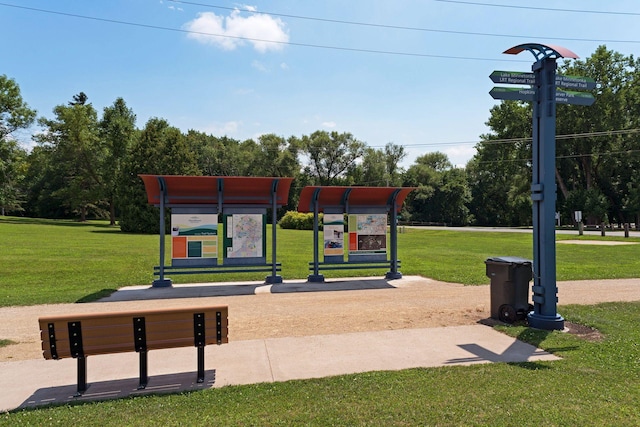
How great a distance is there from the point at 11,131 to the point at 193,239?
54.4 metres

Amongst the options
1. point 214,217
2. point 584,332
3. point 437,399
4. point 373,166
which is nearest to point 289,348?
point 437,399

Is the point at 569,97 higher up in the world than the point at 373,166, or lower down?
lower down

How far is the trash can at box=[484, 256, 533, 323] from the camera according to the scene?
24.4 feet

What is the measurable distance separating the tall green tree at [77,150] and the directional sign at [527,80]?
54.0 meters

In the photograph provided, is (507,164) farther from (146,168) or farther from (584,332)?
(584,332)

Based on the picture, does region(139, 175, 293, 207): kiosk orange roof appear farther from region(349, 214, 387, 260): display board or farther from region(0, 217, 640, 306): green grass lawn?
region(0, 217, 640, 306): green grass lawn

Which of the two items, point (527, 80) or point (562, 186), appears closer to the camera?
point (527, 80)

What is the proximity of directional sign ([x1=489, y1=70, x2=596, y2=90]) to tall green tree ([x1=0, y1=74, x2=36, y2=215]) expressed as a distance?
57137 mm

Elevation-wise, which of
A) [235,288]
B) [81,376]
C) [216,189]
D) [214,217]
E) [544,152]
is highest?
[544,152]

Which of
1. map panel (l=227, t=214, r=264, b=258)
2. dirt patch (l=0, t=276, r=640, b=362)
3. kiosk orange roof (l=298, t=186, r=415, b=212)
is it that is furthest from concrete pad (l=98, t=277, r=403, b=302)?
kiosk orange roof (l=298, t=186, r=415, b=212)

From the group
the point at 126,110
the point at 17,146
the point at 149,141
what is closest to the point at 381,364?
the point at 149,141

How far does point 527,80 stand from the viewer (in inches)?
287

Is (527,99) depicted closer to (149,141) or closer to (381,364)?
(381,364)

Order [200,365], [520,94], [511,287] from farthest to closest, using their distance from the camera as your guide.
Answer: [511,287], [520,94], [200,365]
